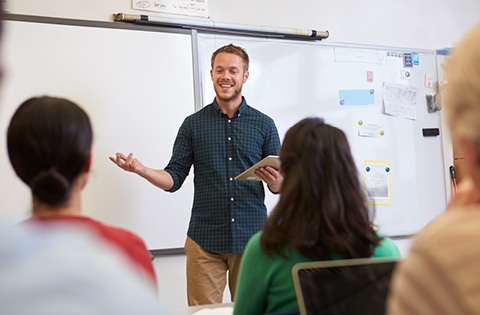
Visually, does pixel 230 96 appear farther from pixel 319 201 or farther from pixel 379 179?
pixel 319 201

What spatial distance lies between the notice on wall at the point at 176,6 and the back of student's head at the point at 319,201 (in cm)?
217

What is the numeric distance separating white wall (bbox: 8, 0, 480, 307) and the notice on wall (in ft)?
0.16

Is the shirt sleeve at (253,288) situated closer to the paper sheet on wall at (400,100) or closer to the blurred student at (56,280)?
the blurred student at (56,280)

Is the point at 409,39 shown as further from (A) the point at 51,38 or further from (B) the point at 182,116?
(A) the point at 51,38

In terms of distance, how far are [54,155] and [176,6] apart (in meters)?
2.58

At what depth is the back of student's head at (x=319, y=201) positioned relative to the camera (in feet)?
4.68

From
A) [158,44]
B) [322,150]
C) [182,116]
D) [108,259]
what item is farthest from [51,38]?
[108,259]

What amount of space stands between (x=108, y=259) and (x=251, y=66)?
133 inches

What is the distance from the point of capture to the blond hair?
78cm

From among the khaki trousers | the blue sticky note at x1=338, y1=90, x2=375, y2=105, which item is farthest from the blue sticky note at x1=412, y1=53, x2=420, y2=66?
the khaki trousers

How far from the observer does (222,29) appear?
3.70m

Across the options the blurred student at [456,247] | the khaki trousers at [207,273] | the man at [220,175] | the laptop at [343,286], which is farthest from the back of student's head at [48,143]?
the khaki trousers at [207,273]

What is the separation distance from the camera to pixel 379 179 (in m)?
4.16

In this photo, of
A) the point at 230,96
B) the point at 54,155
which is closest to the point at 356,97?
the point at 230,96
